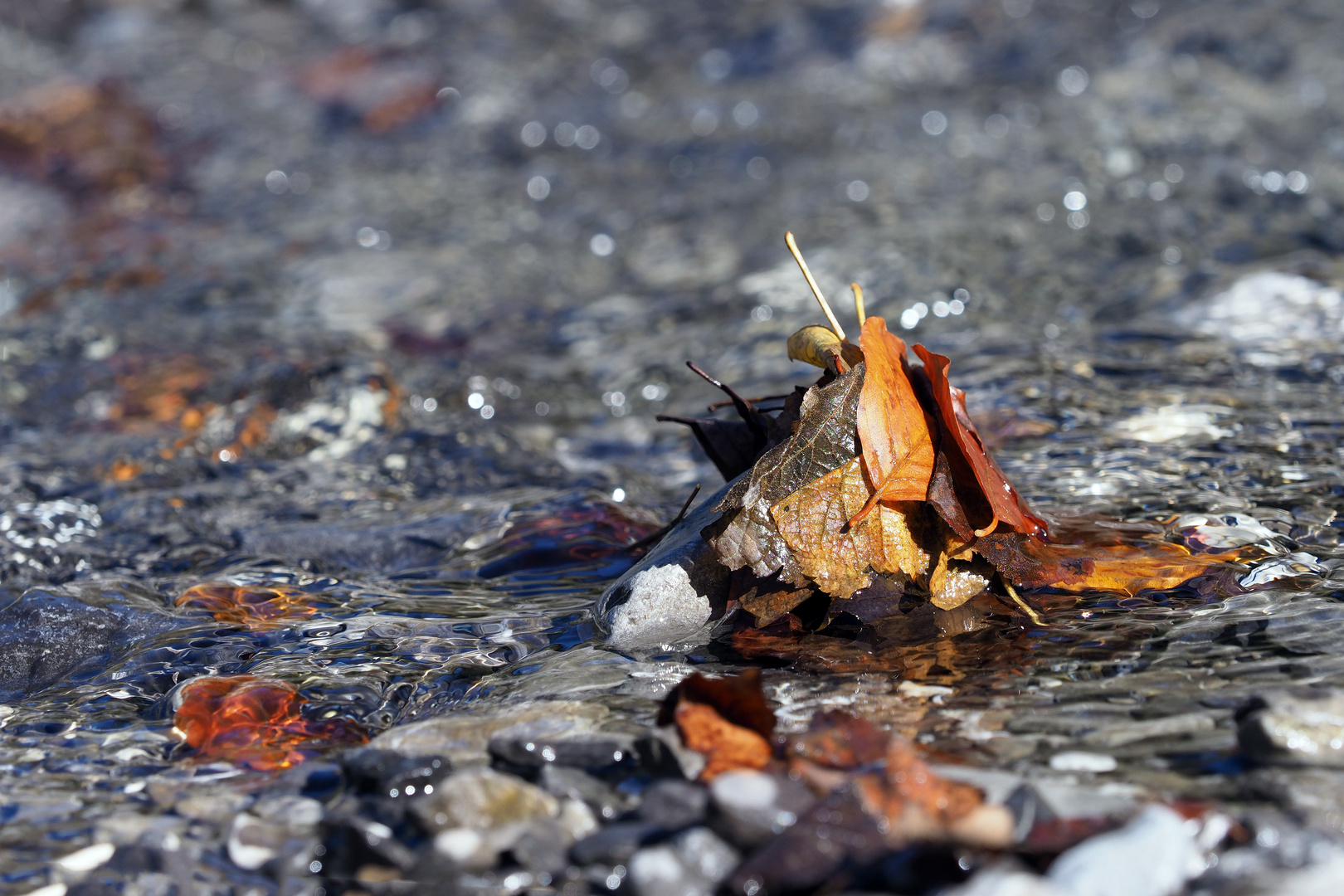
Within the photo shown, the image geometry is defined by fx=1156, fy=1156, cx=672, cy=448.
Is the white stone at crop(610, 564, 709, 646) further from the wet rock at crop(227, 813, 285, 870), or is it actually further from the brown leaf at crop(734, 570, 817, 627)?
the wet rock at crop(227, 813, 285, 870)

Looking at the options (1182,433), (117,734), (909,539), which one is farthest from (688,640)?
(1182,433)

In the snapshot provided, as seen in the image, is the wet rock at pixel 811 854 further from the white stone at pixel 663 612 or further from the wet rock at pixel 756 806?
the white stone at pixel 663 612

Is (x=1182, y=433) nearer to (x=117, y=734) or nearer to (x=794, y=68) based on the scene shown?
(x=117, y=734)

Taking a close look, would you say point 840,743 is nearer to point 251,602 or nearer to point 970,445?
point 970,445

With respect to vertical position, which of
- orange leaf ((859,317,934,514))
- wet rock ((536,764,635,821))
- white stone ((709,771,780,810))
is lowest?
wet rock ((536,764,635,821))

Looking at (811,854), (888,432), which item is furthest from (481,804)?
(888,432)

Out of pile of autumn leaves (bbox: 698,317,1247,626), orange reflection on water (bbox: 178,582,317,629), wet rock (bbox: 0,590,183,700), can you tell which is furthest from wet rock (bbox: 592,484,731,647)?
wet rock (bbox: 0,590,183,700)
